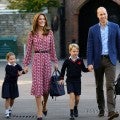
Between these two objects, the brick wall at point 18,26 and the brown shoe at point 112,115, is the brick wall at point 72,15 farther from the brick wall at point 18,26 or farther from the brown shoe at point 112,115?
the brown shoe at point 112,115

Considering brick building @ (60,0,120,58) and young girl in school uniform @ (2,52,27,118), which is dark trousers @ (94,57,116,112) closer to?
young girl in school uniform @ (2,52,27,118)

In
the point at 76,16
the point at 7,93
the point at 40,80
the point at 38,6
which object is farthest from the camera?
the point at 76,16

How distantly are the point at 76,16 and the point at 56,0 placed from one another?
233 centimetres

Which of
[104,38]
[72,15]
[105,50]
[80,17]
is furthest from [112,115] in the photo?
[80,17]

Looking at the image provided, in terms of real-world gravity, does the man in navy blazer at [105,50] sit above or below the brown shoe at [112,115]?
above

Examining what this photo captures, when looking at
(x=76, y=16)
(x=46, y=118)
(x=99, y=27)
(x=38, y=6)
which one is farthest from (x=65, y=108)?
(x=76, y=16)

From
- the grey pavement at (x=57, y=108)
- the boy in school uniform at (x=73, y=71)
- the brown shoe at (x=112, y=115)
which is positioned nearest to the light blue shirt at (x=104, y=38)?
the boy in school uniform at (x=73, y=71)

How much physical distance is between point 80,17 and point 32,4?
161 inches

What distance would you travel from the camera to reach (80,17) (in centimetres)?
3500

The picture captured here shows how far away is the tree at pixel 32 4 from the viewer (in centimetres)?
3138

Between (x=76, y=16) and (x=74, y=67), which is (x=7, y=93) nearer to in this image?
(x=74, y=67)

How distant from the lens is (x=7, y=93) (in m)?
11.9

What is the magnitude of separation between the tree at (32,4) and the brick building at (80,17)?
1823mm

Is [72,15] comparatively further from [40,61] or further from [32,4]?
[40,61]
